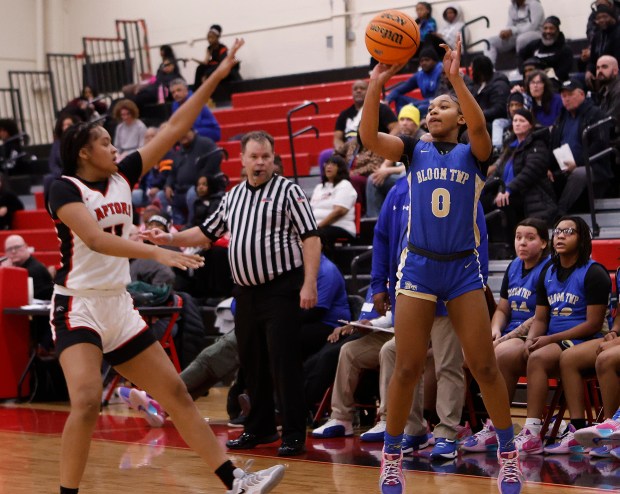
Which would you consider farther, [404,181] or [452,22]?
[452,22]

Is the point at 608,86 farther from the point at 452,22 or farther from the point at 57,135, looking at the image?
the point at 57,135

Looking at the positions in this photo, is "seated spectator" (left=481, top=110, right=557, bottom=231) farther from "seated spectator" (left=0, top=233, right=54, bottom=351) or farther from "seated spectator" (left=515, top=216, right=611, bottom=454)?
"seated spectator" (left=0, top=233, right=54, bottom=351)

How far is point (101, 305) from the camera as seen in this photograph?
4863 mm

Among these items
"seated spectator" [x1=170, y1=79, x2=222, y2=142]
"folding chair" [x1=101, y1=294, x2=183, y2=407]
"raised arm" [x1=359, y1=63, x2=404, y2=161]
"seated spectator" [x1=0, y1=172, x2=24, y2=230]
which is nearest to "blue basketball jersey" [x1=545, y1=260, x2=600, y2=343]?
"raised arm" [x1=359, y1=63, x2=404, y2=161]

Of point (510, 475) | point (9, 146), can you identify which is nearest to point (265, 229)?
point (510, 475)

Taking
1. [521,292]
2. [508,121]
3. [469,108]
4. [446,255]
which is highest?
[469,108]

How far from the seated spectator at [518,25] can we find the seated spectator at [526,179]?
3.86m

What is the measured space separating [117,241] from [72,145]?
25.0 inches

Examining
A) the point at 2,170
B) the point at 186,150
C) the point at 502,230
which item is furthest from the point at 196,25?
the point at 502,230

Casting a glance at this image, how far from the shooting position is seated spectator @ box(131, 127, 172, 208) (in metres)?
13.2

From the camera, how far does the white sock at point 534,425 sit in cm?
631

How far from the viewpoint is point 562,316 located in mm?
6602

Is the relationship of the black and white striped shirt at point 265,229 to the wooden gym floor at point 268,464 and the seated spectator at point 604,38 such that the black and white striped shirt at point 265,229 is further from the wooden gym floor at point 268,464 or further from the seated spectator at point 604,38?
the seated spectator at point 604,38

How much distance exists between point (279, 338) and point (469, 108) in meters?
2.35
